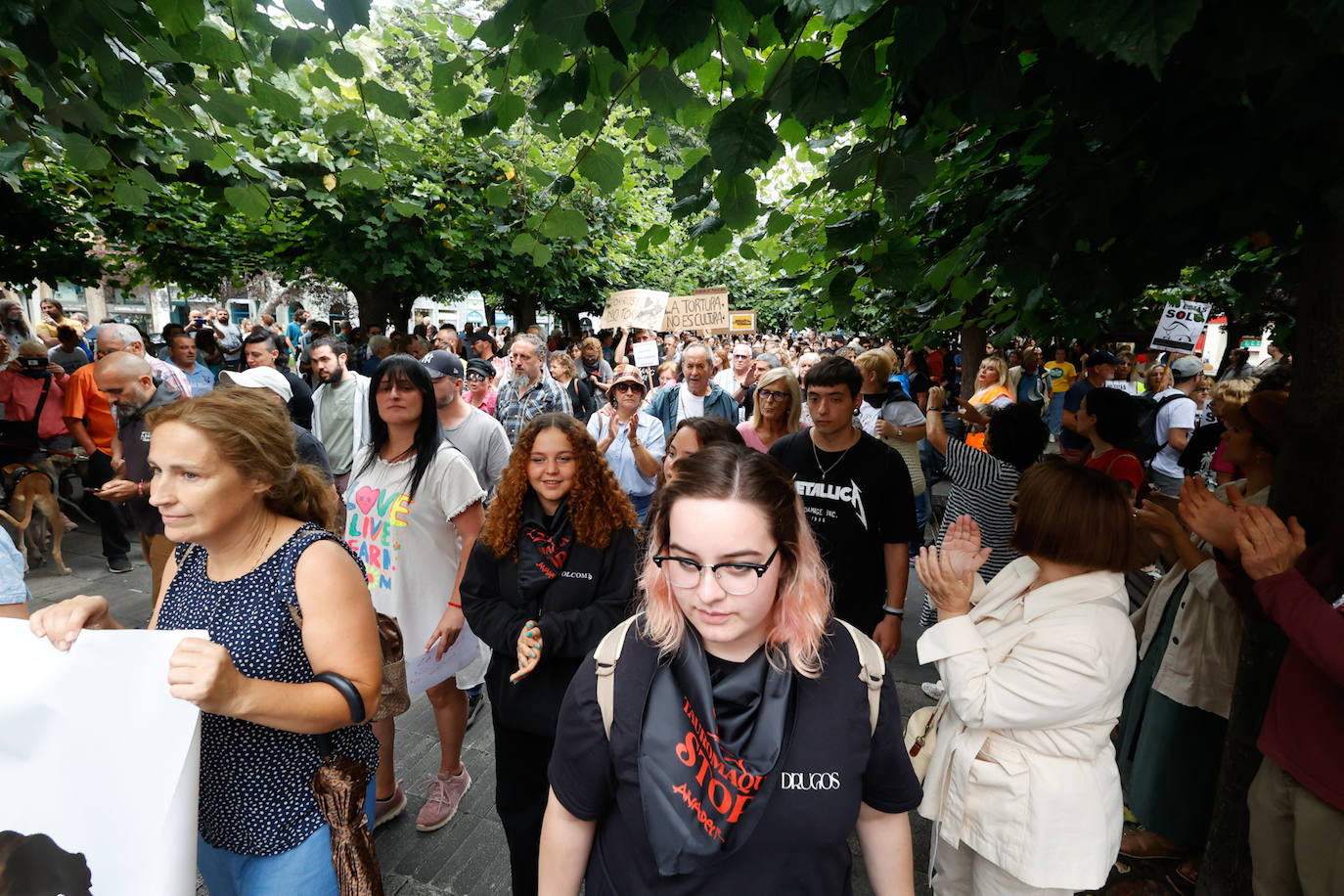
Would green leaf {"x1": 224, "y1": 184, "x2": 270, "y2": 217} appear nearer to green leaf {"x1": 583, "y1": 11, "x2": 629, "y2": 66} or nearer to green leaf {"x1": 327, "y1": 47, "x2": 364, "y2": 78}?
green leaf {"x1": 327, "y1": 47, "x2": 364, "y2": 78}

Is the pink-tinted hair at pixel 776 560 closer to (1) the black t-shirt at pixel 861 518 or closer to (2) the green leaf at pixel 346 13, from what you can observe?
(2) the green leaf at pixel 346 13

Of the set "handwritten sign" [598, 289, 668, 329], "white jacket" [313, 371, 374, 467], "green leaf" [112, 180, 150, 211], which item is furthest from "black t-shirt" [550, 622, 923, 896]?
"handwritten sign" [598, 289, 668, 329]

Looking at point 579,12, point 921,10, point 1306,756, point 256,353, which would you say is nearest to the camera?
point 921,10

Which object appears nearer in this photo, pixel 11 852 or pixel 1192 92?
pixel 11 852

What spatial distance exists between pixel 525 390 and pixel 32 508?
482 cm

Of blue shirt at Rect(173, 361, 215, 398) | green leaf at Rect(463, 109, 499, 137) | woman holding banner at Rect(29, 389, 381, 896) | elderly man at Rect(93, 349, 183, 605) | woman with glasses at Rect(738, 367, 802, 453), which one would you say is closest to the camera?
woman holding banner at Rect(29, 389, 381, 896)

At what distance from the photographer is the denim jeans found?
1670 mm

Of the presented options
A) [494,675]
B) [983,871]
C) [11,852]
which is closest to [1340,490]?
[983,871]

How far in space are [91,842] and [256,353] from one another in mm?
6053

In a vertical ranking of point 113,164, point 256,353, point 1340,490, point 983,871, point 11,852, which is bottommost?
point 983,871

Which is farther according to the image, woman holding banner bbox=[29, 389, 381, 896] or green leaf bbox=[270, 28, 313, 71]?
green leaf bbox=[270, 28, 313, 71]

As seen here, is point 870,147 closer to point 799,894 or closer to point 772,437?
point 799,894

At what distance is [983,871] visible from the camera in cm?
209

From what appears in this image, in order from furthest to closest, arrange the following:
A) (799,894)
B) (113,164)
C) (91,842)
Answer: (113,164), (91,842), (799,894)
